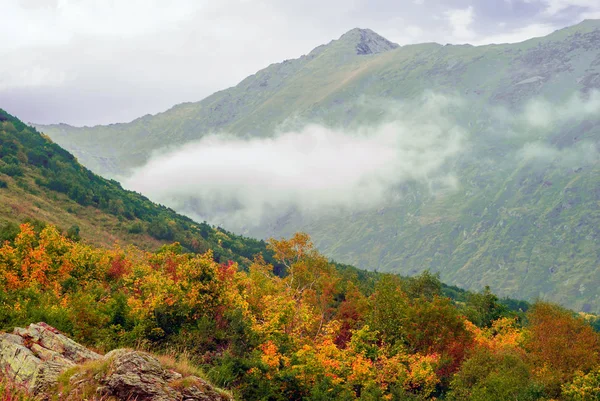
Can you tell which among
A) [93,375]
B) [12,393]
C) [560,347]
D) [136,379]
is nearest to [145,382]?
[136,379]

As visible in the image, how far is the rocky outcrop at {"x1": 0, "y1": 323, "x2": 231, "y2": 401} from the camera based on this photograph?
22.5 meters

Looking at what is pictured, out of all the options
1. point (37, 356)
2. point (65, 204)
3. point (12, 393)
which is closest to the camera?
point (12, 393)

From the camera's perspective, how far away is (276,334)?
52.1 meters

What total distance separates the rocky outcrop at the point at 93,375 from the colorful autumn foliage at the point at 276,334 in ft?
25.5

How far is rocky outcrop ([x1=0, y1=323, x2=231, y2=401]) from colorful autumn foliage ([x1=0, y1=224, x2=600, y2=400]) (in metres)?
7.76

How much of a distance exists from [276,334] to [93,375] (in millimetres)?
30326

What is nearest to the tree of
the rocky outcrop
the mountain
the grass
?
the rocky outcrop

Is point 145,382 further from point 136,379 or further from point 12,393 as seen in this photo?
point 12,393

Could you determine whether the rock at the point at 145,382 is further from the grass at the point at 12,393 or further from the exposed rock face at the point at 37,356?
the grass at the point at 12,393

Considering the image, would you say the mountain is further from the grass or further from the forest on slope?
the grass

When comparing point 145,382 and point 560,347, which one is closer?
point 145,382

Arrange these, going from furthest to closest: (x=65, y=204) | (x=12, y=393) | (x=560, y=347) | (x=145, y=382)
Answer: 1. (x=65, y=204)
2. (x=560, y=347)
3. (x=145, y=382)
4. (x=12, y=393)

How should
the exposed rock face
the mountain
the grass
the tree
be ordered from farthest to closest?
the mountain → the tree → the exposed rock face → the grass

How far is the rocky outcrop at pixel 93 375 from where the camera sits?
22.5m
